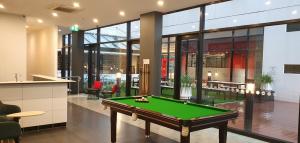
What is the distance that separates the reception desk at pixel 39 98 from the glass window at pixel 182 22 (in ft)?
11.9

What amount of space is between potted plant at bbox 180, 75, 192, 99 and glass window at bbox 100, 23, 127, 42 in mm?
3274

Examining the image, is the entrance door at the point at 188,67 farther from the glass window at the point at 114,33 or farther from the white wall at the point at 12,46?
the white wall at the point at 12,46

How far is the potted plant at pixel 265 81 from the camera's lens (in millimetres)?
5861

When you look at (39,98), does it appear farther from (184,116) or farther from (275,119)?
(275,119)

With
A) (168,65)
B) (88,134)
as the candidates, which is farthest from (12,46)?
(168,65)

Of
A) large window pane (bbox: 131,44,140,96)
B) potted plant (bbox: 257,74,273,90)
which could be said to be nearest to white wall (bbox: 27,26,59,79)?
large window pane (bbox: 131,44,140,96)

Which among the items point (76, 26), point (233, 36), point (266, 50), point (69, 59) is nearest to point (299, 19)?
point (266, 50)

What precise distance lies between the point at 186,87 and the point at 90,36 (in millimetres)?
6177

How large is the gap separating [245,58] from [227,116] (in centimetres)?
339

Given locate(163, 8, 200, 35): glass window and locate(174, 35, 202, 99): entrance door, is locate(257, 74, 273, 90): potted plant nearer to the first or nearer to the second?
locate(174, 35, 202, 99): entrance door

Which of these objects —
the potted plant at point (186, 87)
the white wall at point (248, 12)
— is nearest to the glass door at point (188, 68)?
the potted plant at point (186, 87)

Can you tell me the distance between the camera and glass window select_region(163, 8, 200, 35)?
6785 millimetres

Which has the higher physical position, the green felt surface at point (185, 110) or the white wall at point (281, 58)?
the white wall at point (281, 58)

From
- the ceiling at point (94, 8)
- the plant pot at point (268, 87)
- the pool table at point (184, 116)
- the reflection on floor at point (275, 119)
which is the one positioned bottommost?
the reflection on floor at point (275, 119)
